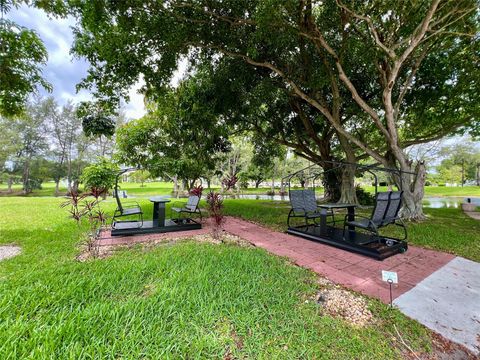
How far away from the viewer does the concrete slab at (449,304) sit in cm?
204

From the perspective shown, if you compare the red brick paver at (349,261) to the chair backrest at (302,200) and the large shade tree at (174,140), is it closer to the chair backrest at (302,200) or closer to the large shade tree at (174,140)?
the chair backrest at (302,200)

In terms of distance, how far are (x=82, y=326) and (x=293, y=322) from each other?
175cm

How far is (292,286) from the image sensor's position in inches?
105

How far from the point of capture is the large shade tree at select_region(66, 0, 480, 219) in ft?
18.2

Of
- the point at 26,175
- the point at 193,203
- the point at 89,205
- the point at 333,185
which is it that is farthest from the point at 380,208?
the point at 26,175

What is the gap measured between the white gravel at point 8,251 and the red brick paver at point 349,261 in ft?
4.12

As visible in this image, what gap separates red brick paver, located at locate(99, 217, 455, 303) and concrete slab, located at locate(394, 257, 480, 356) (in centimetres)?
14

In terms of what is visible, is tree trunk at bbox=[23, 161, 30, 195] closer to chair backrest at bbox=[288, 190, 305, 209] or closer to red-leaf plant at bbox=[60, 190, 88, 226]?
red-leaf plant at bbox=[60, 190, 88, 226]

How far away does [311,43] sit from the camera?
7.10 meters

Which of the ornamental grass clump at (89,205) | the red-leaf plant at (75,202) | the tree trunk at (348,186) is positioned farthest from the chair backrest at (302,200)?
the tree trunk at (348,186)

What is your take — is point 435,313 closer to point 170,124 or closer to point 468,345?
point 468,345

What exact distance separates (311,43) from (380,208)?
5.64 metres

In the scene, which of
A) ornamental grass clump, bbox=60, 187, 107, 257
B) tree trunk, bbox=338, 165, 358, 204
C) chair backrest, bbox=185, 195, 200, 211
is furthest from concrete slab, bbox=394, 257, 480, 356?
tree trunk, bbox=338, 165, 358, 204

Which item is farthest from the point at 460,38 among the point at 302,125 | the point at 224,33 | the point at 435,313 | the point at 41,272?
the point at 41,272
